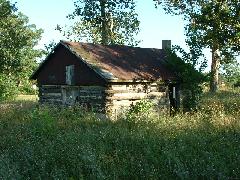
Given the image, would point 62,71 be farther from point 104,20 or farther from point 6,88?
point 6,88

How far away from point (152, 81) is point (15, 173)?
15442mm

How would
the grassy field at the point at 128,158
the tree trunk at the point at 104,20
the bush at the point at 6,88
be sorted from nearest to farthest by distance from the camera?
the grassy field at the point at 128,158 < the tree trunk at the point at 104,20 < the bush at the point at 6,88

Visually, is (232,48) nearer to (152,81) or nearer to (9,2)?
(152,81)

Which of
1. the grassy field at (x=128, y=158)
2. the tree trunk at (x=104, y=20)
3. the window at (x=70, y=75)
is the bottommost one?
the grassy field at (x=128, y=158)

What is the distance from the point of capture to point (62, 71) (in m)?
23.7

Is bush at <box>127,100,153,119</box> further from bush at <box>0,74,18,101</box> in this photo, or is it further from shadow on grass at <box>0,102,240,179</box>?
bush at <box>0,74,18,101</box>

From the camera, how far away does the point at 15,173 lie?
257 inches

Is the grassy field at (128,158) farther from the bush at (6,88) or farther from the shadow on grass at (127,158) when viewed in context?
the bush at (6,88)

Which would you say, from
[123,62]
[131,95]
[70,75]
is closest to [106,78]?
[131,95]

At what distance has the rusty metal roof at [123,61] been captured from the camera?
2041 cm

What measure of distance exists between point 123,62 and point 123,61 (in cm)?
17

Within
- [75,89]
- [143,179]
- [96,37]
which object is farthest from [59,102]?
[96,37]

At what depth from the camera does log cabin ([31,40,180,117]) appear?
800 inches

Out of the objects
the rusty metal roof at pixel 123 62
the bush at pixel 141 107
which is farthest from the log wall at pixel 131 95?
the rusty metal roof at pixel 123 62
